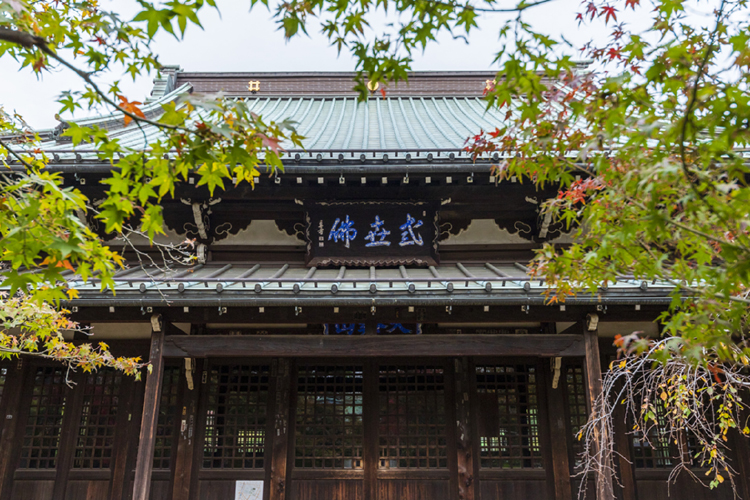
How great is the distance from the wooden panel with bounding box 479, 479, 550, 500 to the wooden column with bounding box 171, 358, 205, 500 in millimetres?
4600

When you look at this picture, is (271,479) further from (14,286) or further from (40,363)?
(14,286)

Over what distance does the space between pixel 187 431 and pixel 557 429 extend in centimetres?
592

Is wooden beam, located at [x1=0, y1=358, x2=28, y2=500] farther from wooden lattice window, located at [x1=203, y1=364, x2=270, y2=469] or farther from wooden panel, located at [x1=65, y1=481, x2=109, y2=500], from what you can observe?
wooden lattice window, located at [x1=203, y1=364, x2=270, y2=469]

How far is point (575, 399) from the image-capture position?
8094 mm

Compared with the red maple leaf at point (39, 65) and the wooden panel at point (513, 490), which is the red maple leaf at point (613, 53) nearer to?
the red maple leaf at point (39, 65)

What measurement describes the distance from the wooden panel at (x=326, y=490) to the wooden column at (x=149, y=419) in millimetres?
2278

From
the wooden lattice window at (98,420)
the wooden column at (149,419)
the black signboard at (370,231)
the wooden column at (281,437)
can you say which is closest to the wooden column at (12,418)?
the wooden lattice window at (98,420)

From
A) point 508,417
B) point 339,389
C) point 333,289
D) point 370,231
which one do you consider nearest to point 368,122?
point 370,231

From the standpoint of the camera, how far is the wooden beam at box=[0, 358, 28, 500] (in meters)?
7.72

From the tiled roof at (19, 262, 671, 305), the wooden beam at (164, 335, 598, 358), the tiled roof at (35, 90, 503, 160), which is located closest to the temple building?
the wooden beam at (164, 335, 598, 358)

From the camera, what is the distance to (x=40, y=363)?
27.2ft

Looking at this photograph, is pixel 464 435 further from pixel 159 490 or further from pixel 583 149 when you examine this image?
pixel 583 149

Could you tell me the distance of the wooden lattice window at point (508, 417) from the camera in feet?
25.7

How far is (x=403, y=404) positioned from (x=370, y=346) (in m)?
1.99
